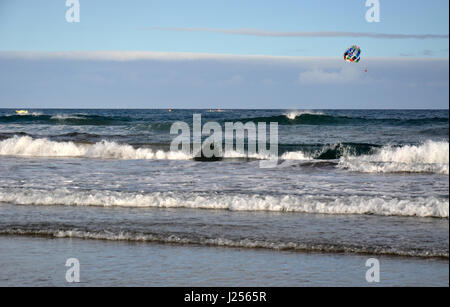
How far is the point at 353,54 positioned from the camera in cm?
2966

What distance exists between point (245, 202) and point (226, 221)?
4.53 ft

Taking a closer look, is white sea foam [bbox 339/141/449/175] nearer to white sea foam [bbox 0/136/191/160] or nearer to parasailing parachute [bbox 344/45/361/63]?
white sea foam [bbox 0/136/191/160]

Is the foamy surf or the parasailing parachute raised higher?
the parasailing parachute

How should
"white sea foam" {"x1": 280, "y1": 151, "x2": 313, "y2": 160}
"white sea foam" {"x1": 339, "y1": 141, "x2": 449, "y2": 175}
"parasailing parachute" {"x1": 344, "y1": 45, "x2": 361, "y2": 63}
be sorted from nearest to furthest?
"white sea foam" {"x1": 339, "y1": 141, "x2": 449, "y2": 175}, "white sea foam" {"x1": 280, "y1": 151, "x2": 313, "y2": 160}, "parasailing parachute" {"x1": 344, "y1": 45, "x2": 361, "y2": 63}

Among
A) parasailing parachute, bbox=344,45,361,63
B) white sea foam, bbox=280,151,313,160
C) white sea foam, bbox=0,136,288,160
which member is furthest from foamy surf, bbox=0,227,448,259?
parasailing parachute, bbox=344,45,361,63

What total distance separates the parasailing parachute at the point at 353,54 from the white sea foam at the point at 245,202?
1883cm

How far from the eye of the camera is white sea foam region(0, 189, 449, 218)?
422 inches

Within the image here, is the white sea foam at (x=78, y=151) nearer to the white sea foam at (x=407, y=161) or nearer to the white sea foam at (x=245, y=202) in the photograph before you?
the white sea foam at (x=407, y=161)

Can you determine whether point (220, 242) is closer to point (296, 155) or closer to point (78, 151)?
point (296, 155)

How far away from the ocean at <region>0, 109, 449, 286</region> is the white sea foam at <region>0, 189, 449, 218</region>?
23mm

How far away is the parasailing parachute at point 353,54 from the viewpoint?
29500 millimetres

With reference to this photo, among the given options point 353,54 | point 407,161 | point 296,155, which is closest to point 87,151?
point 296,155

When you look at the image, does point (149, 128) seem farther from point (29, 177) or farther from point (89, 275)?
point (89, 275)

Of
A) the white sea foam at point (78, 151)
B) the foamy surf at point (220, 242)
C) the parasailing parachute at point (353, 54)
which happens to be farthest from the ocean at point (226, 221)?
the parasailing parachute at point (353, 54)
